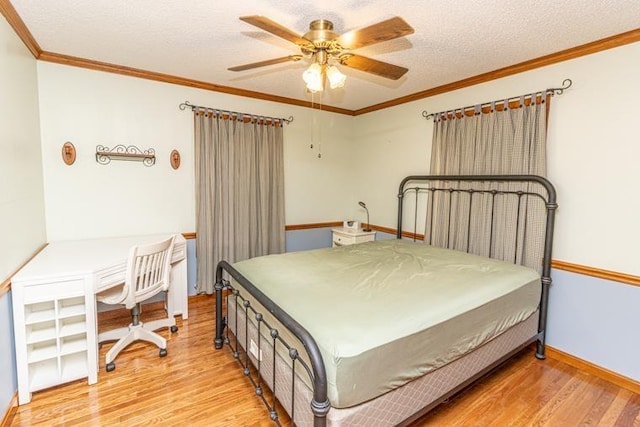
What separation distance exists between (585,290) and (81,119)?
15.1 ft

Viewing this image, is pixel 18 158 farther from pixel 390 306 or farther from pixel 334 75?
pixel 390 306

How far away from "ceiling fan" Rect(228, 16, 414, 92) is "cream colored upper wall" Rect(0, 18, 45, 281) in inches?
60.5

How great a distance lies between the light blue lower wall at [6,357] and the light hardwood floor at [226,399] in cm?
15

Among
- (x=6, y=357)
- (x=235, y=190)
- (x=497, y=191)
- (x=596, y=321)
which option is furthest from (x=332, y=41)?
(x=596, y=321)

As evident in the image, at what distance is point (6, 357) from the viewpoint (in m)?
1.94

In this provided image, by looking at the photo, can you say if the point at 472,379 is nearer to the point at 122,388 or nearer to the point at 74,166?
the point at 122,388

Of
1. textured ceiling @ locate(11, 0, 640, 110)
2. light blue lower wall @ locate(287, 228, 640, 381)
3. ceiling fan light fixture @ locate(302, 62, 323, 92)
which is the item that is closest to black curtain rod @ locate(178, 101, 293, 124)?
textured ceiling @ locate(11, 0, 640, 110)

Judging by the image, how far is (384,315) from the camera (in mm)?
1764

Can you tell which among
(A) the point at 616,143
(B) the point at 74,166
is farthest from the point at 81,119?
(A) the point at 616,143

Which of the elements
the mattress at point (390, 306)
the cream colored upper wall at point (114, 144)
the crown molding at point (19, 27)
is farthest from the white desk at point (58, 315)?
the crown molding at point (19, 27)

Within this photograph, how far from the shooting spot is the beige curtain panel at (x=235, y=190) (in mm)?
3676

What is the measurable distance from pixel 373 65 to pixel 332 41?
36 cm

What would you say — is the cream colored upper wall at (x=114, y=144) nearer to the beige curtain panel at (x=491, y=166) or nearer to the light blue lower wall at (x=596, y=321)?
the beige curtain panel at (x=491, y=166)

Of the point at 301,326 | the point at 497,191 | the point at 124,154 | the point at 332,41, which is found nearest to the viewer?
the point at 301,326
